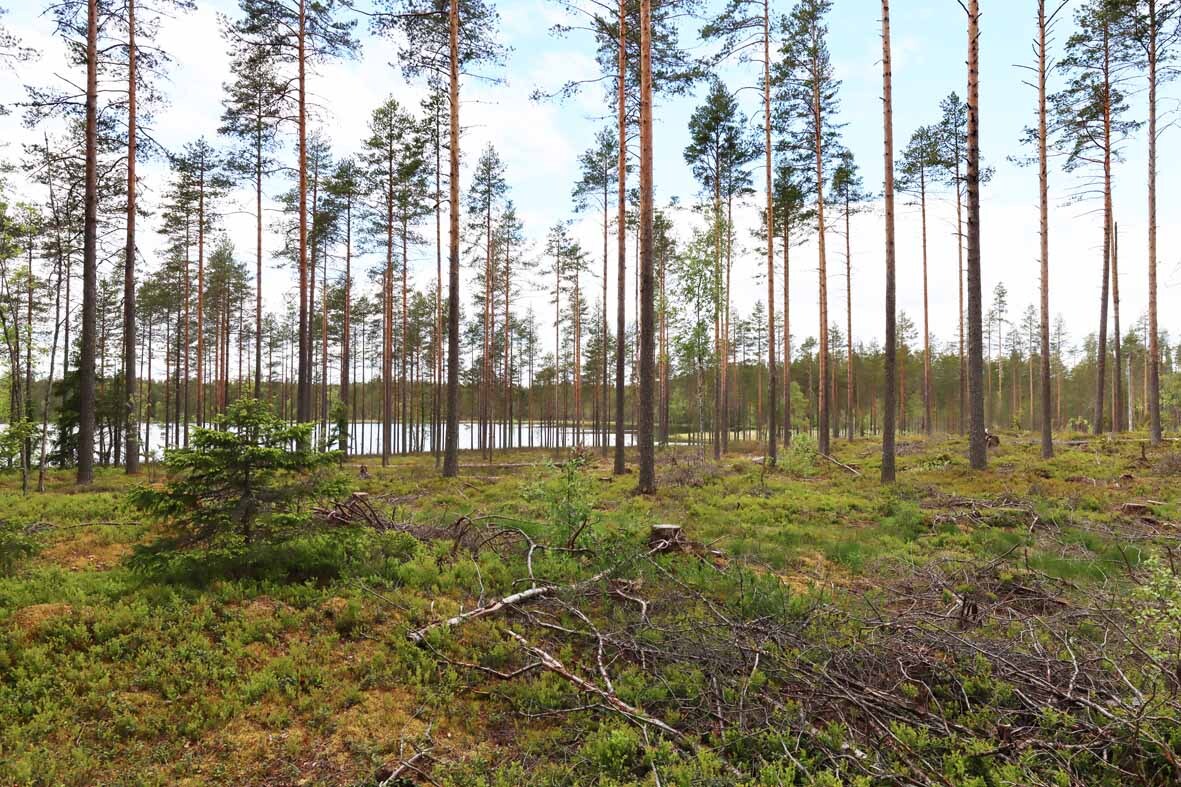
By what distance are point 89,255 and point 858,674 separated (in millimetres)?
18889

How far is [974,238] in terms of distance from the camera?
1384 centimetres

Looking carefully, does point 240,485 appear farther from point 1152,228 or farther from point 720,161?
point 1152,228

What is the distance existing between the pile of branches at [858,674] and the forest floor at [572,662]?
0.09 ft

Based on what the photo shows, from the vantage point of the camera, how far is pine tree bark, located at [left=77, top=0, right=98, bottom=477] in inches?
523

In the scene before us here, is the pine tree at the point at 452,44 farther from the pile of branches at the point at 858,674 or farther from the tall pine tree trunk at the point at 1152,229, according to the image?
the tall pine tree trunk at the point at 1152,229

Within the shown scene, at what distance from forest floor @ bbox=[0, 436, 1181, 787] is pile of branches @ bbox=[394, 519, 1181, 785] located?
3cm

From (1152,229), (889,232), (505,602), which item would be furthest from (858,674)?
(1152,229)

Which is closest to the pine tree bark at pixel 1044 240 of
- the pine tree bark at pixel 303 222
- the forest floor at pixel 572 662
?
the forest floor at pixel 572 662

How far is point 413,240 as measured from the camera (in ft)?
78.6

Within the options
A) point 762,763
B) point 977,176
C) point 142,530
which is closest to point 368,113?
point 142,530

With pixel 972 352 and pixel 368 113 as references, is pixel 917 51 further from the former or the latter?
pixel 368 113

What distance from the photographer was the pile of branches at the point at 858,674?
10.1 ft

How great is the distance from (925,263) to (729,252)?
12.0m

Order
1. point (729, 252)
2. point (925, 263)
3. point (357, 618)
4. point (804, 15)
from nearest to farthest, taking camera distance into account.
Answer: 1. point (357, 618)
2. point (804, 15)
3. point (729, 252)
4. point (925, 263)
